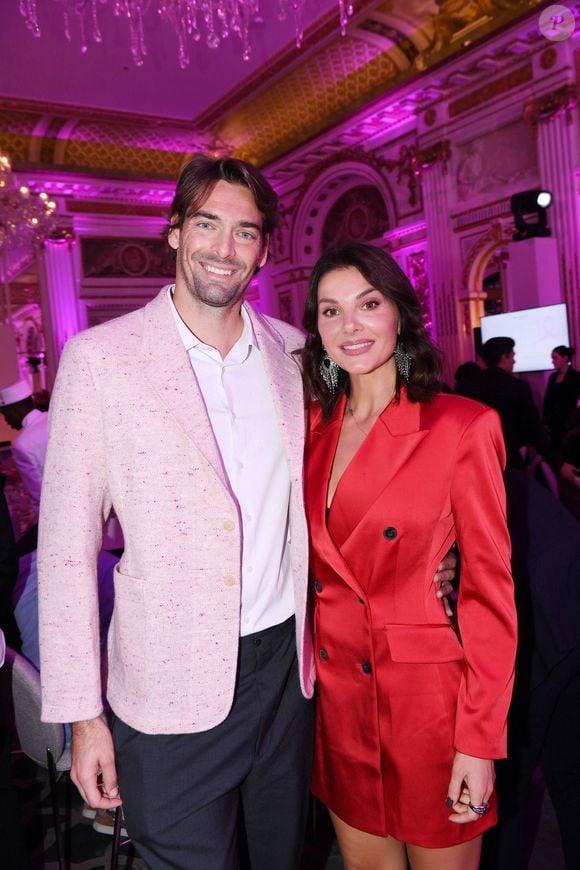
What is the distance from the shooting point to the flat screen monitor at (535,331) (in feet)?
25.2

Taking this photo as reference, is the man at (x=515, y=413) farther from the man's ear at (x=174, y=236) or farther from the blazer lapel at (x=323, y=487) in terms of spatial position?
the man's ear at (x=174, y=236)

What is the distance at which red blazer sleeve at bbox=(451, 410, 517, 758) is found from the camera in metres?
1.47

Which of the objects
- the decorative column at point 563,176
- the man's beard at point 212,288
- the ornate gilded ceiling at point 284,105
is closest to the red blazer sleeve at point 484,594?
the man's beard at point 212,288

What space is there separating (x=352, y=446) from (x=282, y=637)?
47 cm

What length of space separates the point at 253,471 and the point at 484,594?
55 centimetres

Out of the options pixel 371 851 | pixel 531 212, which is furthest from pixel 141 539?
pixel 531 212

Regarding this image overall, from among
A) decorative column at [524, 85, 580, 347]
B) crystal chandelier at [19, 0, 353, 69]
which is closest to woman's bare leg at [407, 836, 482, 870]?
crystal chandelier at [19, 0, 353, 69]

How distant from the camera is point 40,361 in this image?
51.0 ft

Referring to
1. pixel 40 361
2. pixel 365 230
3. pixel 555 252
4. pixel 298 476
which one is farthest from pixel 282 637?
pixel 40 361

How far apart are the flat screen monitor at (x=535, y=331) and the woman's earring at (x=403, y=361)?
6.28m

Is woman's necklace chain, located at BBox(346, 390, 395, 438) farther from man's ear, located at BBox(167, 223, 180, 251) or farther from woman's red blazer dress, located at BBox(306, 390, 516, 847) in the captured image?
man's ear, located at BBox(167, 223, 180, 251)

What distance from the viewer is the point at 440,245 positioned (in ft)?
32.0

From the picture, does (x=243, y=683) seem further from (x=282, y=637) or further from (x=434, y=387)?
(x=434, y=387)

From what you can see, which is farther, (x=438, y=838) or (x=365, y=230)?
(x=365, y=230)
